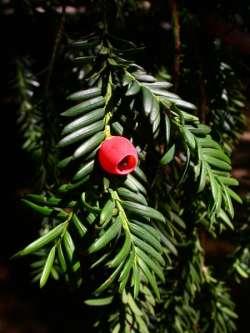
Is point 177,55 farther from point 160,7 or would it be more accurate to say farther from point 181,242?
point 181,242

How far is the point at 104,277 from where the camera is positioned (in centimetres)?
88

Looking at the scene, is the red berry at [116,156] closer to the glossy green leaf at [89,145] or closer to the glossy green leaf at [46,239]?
the glossy green leaf at [89,145]

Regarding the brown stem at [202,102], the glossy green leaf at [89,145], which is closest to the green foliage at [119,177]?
the glossy green leaf at [89,145]

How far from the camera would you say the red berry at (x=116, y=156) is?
0.54 m

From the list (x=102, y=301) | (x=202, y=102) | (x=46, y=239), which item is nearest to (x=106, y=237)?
(x=46, y=239)

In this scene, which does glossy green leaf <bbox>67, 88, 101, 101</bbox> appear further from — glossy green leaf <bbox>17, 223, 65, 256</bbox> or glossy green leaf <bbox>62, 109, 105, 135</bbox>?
glossy green leaf <bbox>17, 223, 65, 256</bbox>

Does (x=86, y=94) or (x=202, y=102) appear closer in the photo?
(x=86, y=94)

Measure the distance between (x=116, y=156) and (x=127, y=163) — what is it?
0.06 meters

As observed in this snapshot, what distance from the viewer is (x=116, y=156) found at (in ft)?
1.73

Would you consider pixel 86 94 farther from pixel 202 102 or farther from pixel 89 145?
pixel 202 102

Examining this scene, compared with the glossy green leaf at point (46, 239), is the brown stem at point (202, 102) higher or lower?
higher

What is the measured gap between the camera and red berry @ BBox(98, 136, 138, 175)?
54cm

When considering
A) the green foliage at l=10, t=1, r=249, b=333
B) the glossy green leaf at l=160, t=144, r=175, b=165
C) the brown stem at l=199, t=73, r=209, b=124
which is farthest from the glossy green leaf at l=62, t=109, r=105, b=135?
the brown stem at l=199, t=73, r=209, b=124

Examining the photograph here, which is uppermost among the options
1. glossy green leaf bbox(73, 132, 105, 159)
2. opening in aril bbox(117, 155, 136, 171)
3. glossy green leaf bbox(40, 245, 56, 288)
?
glossy green leaf bbox(73, 132, 105, 159)
